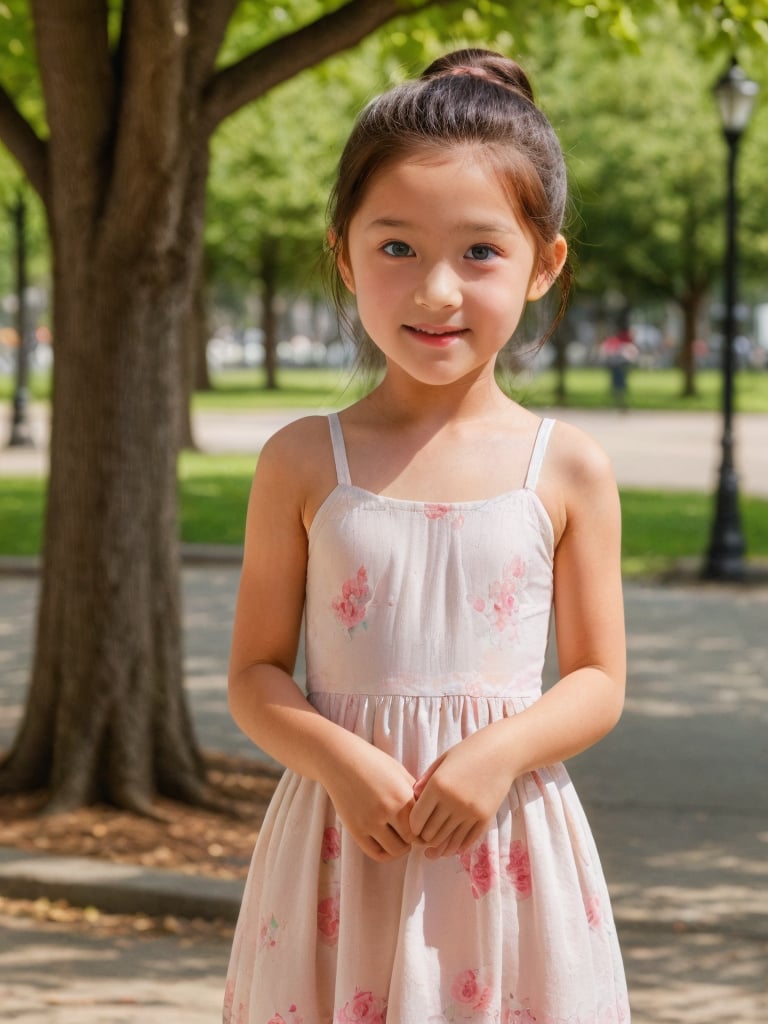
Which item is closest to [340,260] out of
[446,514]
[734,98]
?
[446,514]

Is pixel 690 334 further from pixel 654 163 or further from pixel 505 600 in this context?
pixel 505 600

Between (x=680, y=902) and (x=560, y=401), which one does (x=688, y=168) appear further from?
(x=680, y=902)

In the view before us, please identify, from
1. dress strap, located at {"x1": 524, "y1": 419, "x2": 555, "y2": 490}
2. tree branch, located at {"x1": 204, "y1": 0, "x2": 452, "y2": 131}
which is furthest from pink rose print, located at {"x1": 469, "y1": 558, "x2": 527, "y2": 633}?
tree branch, located at {"x1": 204, "y1": 0, "x2": 452, "y2": 131}

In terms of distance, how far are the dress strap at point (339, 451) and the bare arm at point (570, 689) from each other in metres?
0.30

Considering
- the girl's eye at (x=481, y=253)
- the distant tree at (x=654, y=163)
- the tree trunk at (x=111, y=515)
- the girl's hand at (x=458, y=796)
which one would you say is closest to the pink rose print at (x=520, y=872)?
the girl's hand at (x=458, y=796)

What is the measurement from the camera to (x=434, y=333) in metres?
2.20

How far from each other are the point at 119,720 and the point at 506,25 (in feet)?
11.6

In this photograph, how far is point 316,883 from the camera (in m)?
2.25

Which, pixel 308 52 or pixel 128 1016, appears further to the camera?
pixel 308 52

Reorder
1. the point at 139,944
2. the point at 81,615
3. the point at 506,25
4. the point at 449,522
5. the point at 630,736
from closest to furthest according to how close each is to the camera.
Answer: the point at 449,522 < the point at 139,944 < the point at 81,615 < the point at 506,25 < the point at 630,736

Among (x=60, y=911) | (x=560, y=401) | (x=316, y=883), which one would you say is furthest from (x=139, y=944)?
(x=560, y=401)

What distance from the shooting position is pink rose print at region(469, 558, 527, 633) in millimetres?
2230

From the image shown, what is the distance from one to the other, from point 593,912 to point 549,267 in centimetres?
90

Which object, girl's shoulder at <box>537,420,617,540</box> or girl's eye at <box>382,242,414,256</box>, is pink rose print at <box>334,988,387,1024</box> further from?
girl's eye at <box>382,242,414,256</box>
